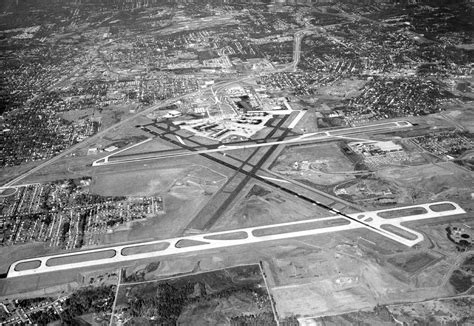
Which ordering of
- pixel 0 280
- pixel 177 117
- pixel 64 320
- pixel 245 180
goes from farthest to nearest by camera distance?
pixel 177 117 < pixel 245 180 < pixel 0 280 < pixel 64 320

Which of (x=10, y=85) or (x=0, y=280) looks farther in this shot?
(x=10, y=85)

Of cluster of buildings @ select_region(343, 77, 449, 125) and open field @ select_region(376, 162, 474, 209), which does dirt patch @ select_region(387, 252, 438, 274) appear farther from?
cluster of buildings @ select_region(343, 77, 449, 125)

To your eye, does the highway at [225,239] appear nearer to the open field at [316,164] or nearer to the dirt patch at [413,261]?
the dirt patch at [413,261]

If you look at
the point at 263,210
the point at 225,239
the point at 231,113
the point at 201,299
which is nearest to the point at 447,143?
the point at 263,210

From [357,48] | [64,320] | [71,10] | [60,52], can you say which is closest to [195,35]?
[60,52]

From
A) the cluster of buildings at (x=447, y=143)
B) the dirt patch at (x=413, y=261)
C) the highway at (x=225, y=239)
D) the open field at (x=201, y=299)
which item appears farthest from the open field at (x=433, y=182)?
the open field at (x=201, y=299)

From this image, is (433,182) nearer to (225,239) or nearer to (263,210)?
(263,210)

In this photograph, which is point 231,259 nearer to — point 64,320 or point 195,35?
point 64,320
